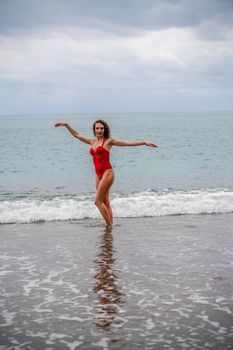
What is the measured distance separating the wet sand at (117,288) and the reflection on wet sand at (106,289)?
12 millimetres

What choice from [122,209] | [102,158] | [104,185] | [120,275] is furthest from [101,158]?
[120,275]

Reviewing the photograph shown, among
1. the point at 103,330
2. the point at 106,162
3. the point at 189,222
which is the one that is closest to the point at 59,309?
the point at 103,330

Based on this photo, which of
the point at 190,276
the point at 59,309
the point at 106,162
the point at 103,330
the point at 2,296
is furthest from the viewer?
the point at 106,162

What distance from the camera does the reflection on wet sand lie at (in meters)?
5.00

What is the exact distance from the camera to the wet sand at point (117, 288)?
4570 millimetres

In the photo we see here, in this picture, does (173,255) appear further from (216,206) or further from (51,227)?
(216,206)

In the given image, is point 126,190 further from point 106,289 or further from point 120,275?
point 106,289

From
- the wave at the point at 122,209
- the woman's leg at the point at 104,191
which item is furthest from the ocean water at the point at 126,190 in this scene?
the woman's leg at the point at 104,191

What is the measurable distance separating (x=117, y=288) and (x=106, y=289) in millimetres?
145

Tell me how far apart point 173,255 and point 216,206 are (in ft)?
16.9

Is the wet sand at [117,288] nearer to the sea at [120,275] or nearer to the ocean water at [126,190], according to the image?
the sea at [120,275]

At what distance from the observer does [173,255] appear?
25.5ft

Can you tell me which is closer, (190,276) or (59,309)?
(59,309)

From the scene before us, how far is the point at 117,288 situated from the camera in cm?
605
